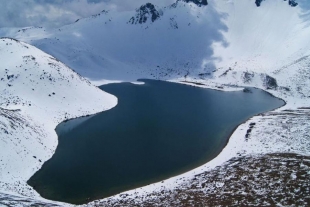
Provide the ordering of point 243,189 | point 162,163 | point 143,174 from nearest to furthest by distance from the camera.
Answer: point 243,189, point 143,174, point 162,163

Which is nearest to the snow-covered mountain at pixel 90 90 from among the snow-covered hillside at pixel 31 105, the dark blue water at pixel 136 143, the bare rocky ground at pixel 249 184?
the snow-covered hillside at pixel 31 105

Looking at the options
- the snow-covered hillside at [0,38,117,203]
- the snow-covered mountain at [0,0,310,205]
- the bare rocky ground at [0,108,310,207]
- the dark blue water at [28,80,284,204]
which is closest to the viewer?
the bare rocky ground at [0,108,310,207]

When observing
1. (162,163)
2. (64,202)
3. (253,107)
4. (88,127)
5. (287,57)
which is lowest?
(64,202)

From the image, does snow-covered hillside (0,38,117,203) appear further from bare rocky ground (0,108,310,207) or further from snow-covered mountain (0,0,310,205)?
bare rocky ground (0,108,310,207)

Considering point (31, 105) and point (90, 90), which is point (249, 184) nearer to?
point (31, 105)

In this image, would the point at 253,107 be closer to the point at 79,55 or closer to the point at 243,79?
the point at 243,79

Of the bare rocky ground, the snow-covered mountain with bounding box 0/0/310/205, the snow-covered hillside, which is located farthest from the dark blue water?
the bare rocky ground

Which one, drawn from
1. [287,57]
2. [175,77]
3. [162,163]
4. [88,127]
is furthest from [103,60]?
[162,163]
